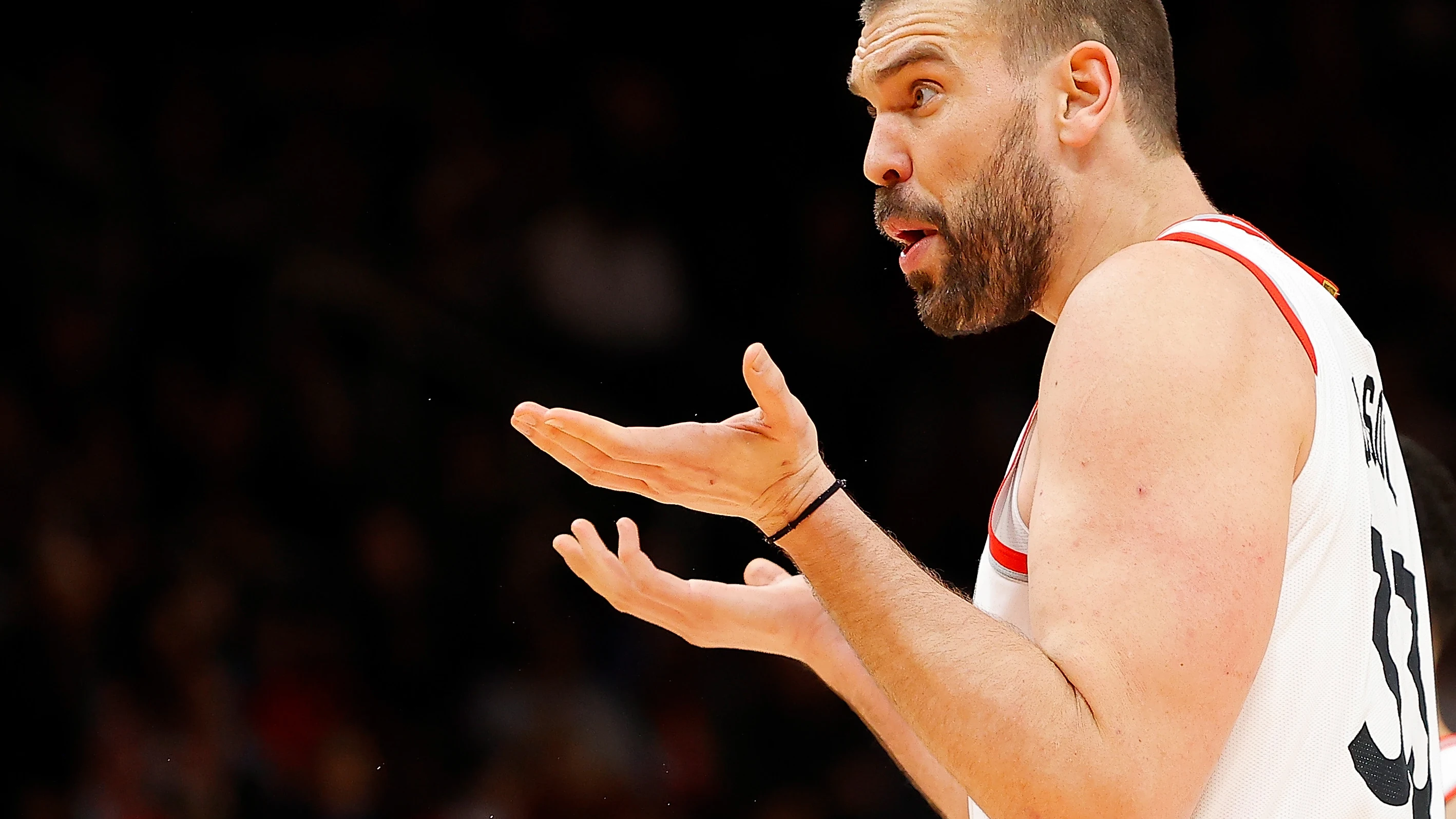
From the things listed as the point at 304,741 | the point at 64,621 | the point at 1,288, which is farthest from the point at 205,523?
the point at 1,288

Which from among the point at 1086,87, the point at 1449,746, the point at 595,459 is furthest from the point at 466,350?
the point at 595,459

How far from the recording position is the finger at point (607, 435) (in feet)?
4.99

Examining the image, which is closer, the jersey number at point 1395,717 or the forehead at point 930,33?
the jersey number at point 1395,717

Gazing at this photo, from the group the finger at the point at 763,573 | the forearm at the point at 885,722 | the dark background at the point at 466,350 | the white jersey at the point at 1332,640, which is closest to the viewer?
the white jersey at the point at 1332,640

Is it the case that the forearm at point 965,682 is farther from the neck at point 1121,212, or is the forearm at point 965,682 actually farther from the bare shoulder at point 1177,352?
the neck at point 1121,212

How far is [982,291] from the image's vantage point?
1.92m

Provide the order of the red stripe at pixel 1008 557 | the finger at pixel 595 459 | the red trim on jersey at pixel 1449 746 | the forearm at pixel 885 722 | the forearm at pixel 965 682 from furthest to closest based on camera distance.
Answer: the red trim on jersey at pixel 1449 746, the forearm at pixel 885 722, the red stripe at pixel 1008 557, the finger at pixel 595 459, the forearm at pixel 965 682

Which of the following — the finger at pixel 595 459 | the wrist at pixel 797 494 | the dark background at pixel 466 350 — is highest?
the wrist at pixel 797 494

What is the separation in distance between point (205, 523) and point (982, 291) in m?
4.34

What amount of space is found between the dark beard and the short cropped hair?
100mm

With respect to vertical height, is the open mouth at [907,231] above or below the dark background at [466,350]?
above

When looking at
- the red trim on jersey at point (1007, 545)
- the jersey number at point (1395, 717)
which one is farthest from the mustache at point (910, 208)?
the jersey number at point (1395, 717)

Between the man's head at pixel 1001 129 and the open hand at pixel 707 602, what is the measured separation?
64cm

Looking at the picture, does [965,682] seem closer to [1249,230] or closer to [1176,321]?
[1176,321]
